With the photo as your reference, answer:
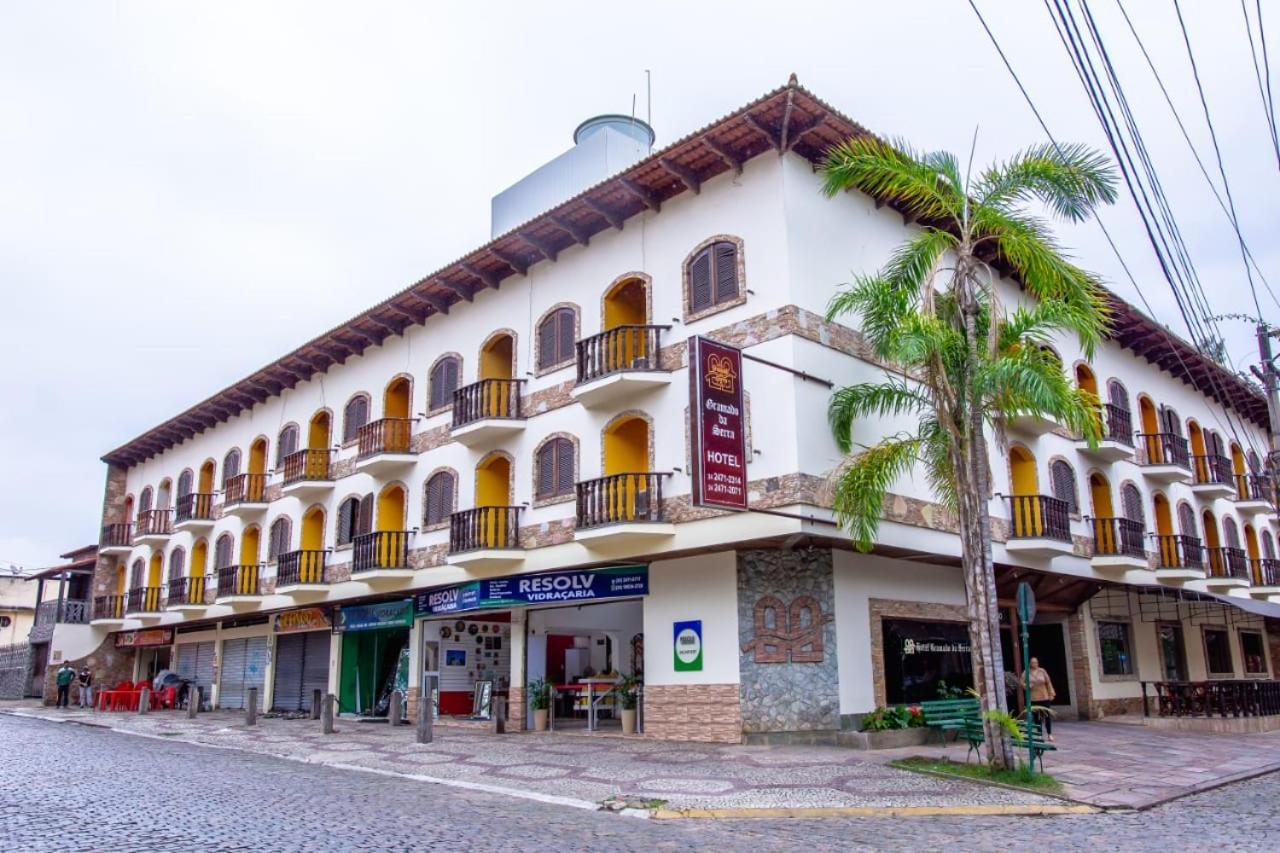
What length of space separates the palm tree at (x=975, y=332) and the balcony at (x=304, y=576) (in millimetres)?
15180

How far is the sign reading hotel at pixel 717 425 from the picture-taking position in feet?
48.5

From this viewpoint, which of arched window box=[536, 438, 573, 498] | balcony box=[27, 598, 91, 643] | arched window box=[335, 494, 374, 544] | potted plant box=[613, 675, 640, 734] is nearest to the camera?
potted plant box=[613, 675, 640, 734]

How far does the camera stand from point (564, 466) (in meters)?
19.7

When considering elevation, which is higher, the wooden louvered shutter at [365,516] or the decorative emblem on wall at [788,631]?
the wooden louvered shutter at [365,516]

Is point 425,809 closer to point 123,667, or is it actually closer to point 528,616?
point 528,616

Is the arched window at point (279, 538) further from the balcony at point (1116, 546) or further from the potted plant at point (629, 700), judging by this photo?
the balcony at point (1116, 546)

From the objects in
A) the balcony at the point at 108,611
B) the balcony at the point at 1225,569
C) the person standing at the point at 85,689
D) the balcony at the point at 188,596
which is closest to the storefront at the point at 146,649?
the balcony at the point at 108,611

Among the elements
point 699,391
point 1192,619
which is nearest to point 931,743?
point 699,391

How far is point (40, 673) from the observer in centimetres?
3872

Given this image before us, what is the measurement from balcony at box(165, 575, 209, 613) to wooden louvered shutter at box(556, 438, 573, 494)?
1614 centimetres

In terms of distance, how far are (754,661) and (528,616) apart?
6.13 metres

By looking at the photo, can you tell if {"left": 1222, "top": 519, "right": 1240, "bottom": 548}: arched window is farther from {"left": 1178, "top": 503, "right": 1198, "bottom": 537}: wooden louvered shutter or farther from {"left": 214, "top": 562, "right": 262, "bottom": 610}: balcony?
{"left": 214, "top": 562, "right": 262, "bottom": 610}: balcony

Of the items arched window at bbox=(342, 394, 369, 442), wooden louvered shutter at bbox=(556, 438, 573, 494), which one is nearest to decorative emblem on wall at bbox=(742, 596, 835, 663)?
wooden louvered shutter at bbox=(556, 438, 573, 494)

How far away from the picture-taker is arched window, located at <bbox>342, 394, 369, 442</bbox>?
84.4 ft
